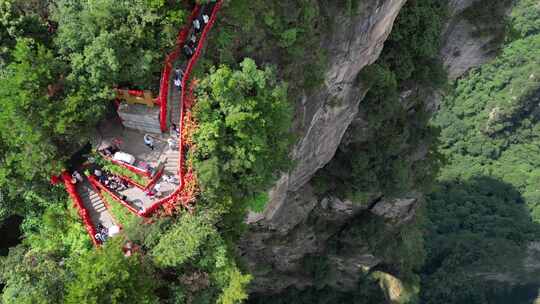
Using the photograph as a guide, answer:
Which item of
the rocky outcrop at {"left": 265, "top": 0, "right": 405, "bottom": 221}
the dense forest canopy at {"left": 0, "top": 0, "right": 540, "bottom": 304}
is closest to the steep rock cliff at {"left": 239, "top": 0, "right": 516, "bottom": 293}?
the rocky outcrop at {"left": 265, "top": 0, "right": 405, "bottom": 221}

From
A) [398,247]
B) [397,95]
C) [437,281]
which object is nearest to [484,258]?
[437,281]

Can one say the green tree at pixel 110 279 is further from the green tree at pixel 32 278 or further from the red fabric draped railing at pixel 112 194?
the red fabric draped railing at pixel 112 194

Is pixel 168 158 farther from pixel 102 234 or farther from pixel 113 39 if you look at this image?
pixel 113 39

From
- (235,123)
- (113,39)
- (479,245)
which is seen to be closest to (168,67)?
(113,39)

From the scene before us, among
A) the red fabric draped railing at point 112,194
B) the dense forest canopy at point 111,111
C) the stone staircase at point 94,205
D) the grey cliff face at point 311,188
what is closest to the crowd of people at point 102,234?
the stone staircase at point 94,205

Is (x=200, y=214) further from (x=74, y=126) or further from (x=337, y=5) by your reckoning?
(x=337, y=5)

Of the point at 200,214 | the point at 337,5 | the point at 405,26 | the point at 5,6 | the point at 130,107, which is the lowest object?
the point at 200,214
